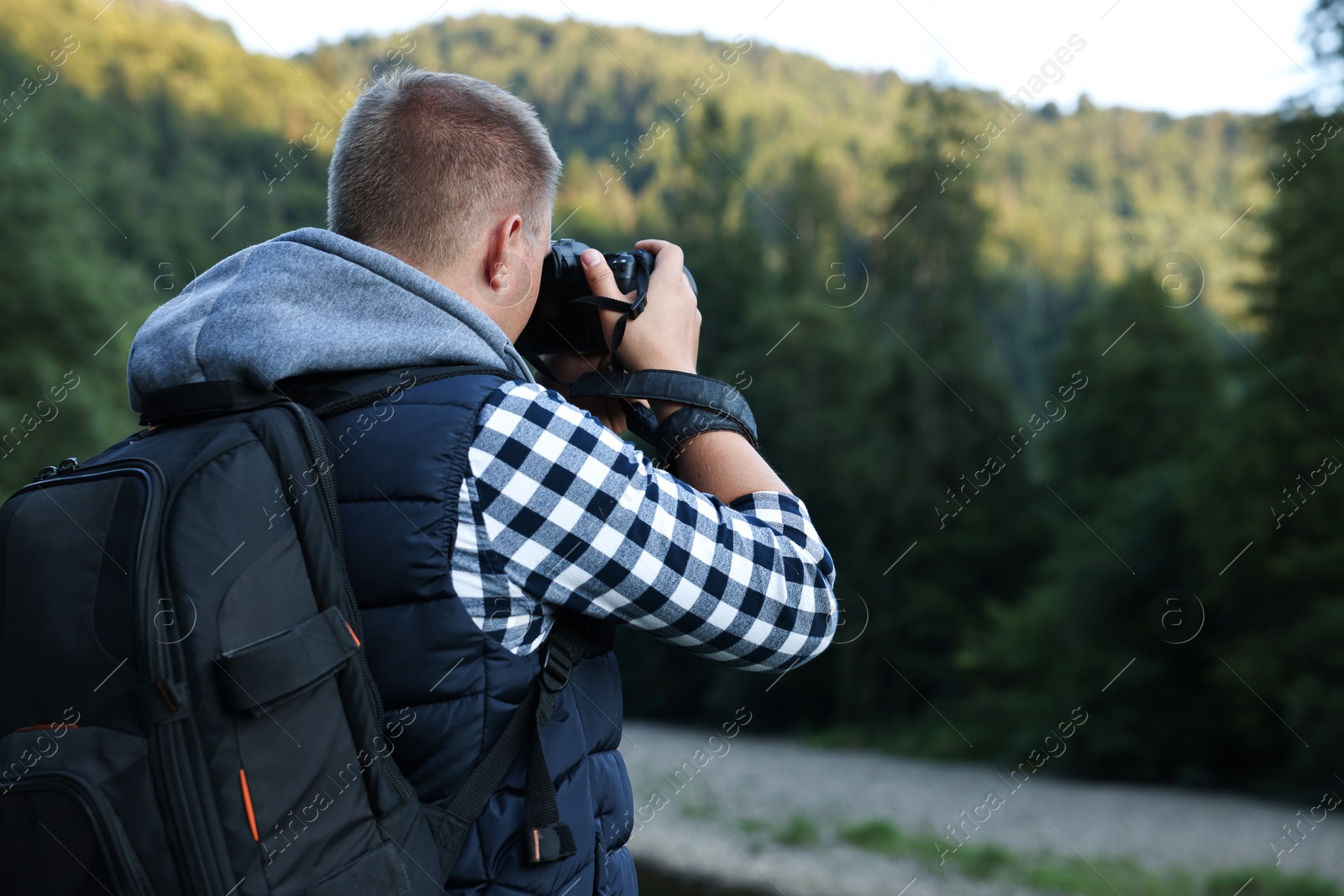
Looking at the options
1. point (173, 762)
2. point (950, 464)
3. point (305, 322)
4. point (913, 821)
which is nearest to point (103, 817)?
point (173, 762)

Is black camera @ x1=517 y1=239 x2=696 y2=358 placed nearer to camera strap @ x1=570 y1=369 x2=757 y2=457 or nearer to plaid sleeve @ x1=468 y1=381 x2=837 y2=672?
camera strap @ x1=570 y1=369 x2=757 y2=457

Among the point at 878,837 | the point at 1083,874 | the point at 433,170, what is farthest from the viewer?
the point at 878,837

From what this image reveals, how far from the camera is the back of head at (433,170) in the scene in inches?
62.9

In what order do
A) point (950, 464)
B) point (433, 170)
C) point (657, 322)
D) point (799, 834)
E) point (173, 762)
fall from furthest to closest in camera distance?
point (950, 464), point (799, 834), point (657, 322), point (433, 170), point (173, 762)

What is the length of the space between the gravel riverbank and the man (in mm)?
13272

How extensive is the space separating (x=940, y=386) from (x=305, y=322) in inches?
1160

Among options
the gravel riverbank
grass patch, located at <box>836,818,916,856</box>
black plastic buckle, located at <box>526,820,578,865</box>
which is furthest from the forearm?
grass patch, located at <box>836,818,916,856</box>

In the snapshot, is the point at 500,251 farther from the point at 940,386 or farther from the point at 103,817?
the point at 940,386

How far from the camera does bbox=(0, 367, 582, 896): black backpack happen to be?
4.07ft

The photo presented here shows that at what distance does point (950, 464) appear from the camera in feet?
96.9

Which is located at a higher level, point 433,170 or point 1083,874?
point 433,170

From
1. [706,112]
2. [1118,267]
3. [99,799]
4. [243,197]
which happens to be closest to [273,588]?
[99,799]

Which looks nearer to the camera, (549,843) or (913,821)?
(549,843)

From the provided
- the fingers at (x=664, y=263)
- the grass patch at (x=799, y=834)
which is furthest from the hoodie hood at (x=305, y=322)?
the grass patch at (x=799, y=834)
